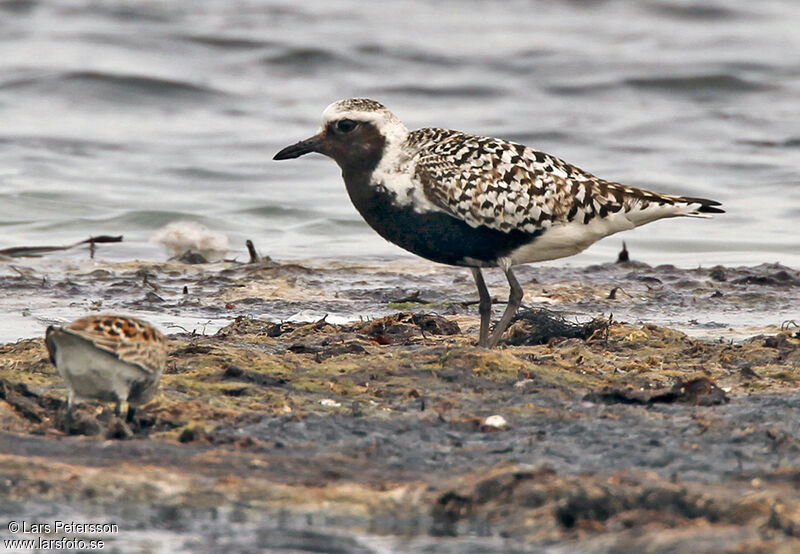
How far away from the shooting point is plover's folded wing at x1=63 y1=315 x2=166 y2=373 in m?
5.50

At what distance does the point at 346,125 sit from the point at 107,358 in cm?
302

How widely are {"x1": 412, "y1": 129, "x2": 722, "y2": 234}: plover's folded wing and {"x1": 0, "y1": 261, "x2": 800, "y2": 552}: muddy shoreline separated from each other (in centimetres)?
78

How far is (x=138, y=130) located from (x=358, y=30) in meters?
6.68

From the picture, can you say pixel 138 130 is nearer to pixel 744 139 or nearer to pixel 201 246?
pixel 201 246

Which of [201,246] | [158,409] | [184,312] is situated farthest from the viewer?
[201,246]

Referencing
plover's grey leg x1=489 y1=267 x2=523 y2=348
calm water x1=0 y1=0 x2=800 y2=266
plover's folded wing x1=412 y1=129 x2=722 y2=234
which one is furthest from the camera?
calm water x1=0 y1=0 x2=800 y2=266

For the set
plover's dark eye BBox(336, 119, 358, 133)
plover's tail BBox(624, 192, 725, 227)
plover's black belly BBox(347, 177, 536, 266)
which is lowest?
plover's black belly BBox(347, 177, 536, 266)

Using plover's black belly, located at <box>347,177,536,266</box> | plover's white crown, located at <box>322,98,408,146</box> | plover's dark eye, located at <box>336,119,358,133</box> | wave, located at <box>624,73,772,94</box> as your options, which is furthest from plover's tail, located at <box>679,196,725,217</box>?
wave, located at <box>624,73,772,94</box>

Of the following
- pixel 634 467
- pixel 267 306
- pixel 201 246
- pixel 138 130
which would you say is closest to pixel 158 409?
pixel 634 467

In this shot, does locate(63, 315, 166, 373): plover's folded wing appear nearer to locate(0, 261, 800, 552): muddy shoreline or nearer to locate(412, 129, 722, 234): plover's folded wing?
locate(0, 261, 800, 552): muddy shoreline

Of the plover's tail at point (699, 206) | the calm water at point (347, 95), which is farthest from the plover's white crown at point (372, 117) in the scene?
the calm water at point (347, 95)

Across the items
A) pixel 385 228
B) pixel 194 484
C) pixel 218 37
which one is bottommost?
pixel 194 484

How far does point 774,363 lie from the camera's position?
292 inches

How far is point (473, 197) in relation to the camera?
7719 millimetres
